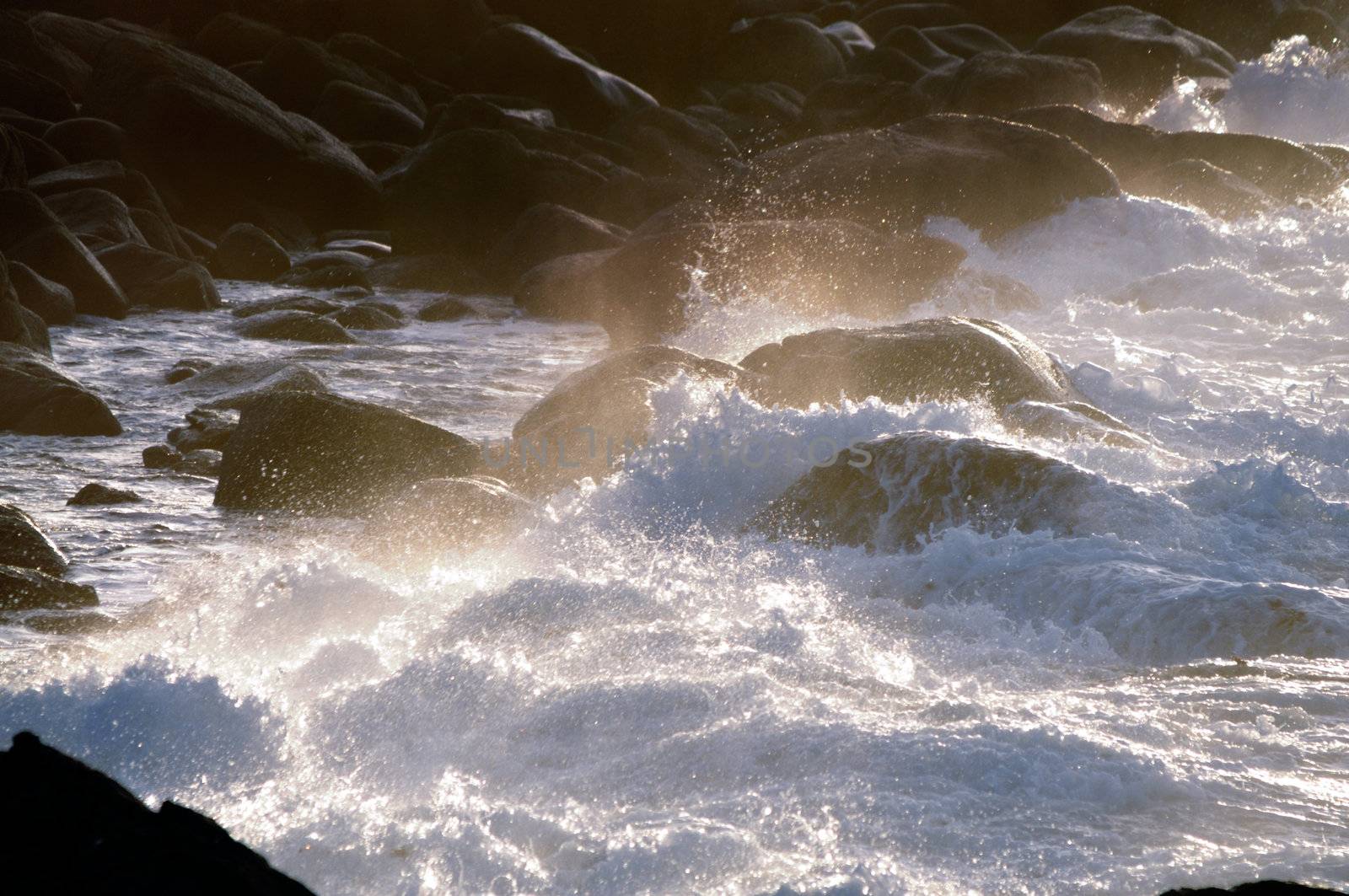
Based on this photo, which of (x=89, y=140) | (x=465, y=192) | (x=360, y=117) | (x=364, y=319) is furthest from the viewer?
(x=360, y=117)

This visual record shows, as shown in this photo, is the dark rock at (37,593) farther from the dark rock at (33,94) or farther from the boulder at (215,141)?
the dark rock at (33,94)

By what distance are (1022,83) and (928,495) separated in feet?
56.9

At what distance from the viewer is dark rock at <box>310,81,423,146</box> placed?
74.5ft

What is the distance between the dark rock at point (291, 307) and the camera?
13125mm

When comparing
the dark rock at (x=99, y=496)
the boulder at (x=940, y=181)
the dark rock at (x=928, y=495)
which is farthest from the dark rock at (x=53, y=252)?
the dark rock at (x=928, y=495)

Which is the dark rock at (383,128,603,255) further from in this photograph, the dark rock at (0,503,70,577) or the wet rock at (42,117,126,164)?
the dark rock at (0,503,70,577)

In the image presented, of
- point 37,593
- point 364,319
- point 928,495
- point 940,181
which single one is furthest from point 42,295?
point 940,181

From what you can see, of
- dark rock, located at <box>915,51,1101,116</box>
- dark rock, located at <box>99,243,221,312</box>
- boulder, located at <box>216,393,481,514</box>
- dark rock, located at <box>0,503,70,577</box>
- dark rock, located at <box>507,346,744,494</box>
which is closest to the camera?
dark rock, located at <box>0,503,70,577</box>

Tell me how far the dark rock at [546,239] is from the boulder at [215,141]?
3.99 meters

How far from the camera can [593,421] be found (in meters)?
7.68

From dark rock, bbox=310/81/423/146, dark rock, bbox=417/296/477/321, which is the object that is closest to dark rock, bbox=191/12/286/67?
dark rock, bbox=310/81/423/146

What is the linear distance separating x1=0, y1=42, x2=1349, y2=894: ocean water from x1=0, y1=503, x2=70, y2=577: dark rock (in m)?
0.20

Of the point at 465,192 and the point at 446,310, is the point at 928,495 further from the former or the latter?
the point at 465,192

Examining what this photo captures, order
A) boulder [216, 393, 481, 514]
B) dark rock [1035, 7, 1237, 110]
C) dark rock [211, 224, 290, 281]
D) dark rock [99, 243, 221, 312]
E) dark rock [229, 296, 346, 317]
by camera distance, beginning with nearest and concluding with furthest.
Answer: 1. boulder [216, 393, 481, 514]
2. dark rock [229, 296, 346, 317]
3. dark rock [99, 243, 221, 312]
4. dark rock [211, 224, 290, 281]
5. dark rock [1035, 7, 1237, 110]
